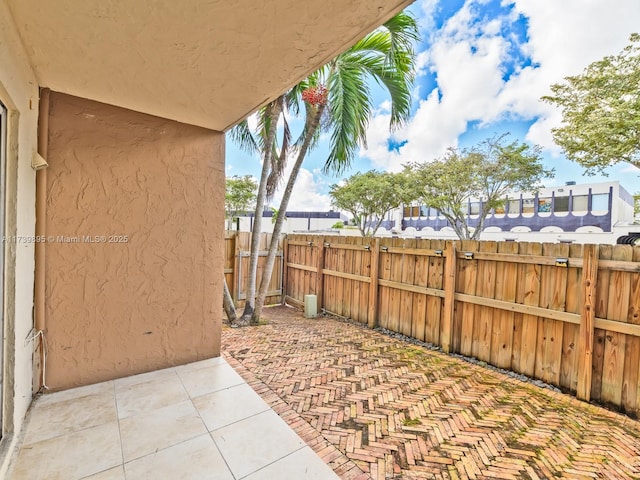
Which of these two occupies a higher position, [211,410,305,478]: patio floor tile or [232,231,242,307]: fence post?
[232,231,242,307]: fence post

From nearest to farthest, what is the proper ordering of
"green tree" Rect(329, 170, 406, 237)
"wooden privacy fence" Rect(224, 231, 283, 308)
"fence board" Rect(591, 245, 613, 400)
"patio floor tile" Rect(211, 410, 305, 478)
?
"patio floor tile" Rect(211, 410, 305, 478) → "fence board" Rect(591, 245, 613, 400) → "wooden privacy fence" Rect(224, 231, 283, 308) → "green tree" Rect(329, 170, 406, 237)

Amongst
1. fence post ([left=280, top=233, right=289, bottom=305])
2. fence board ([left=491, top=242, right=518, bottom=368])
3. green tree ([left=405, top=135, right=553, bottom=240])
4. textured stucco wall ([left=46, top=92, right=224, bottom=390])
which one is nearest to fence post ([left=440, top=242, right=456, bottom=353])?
fence board ([left=491, top=242, right=518, bottom=368])

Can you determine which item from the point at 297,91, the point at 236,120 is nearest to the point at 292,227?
the point at 297,91

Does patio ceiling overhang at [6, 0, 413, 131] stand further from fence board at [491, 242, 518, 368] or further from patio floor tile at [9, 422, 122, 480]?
fence board at [491, 242, 518, 368]

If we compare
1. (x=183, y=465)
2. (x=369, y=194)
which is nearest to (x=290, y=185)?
(x=183, y=465)

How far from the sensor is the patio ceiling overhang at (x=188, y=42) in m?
1.27

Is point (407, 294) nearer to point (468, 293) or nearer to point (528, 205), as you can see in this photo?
point (468, 293)

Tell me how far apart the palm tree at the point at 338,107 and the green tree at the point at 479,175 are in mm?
6444

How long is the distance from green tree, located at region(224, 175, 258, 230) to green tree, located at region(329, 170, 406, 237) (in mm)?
3741

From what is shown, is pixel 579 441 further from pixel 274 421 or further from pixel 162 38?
pixel 162 38

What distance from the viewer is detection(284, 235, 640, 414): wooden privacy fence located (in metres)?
2.65

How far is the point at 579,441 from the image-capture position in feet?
7.04

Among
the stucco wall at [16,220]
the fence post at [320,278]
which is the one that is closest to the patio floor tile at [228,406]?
the stucco wall at [16,220]

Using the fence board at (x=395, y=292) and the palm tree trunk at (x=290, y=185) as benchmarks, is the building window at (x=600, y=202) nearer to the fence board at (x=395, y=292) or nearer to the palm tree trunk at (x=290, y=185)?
the fence board at (x=395, y=292)
